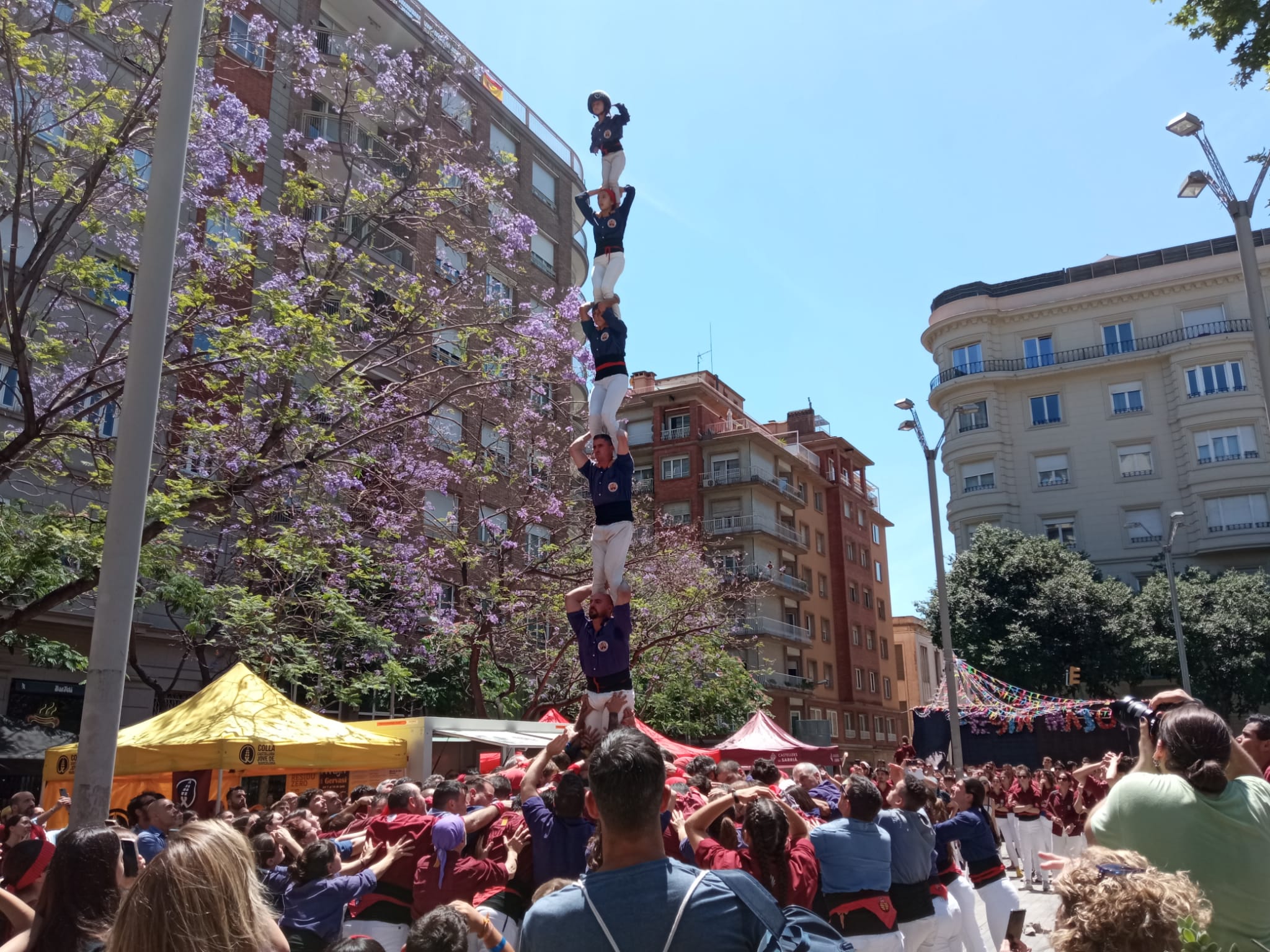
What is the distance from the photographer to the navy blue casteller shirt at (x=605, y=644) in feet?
28.7

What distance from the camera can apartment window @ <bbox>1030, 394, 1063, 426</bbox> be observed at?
46469 millimetres

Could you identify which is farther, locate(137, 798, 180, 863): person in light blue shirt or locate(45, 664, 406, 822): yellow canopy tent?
locate(45, 664, 406, 822): yellow canopy tent

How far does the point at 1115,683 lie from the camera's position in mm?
37656

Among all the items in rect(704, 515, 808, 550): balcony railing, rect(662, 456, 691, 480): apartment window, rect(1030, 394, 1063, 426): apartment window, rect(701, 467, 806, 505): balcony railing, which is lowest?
rect(704, 515, 808, 550): balcony railing

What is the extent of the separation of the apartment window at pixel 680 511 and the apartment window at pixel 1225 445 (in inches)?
889

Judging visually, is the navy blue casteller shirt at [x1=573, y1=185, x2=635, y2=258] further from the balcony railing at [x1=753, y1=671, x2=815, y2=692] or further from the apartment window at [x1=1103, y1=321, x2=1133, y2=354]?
the apartment window at [x1=1103, y1=321, x2=1133, y2=354]

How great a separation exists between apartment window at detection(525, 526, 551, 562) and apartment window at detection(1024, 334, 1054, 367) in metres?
25.9

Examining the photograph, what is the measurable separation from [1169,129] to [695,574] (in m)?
20.1

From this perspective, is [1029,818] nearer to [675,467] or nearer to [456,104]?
[456,104]

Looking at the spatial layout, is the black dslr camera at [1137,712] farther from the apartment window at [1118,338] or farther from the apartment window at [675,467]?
the apartment window at [675,467]

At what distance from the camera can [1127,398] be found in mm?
45500

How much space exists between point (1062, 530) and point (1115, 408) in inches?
234

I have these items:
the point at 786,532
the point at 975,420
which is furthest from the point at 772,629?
the point at 975,420

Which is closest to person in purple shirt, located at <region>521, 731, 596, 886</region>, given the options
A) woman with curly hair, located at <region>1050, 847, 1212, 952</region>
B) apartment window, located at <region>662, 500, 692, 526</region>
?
woman with curly hair, located at <region>1050, 847, 1212, 952</region>
